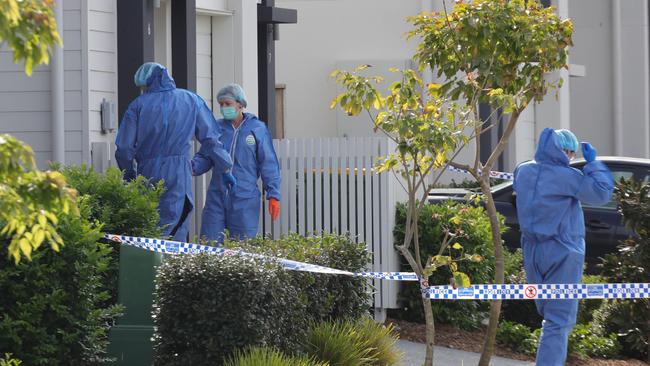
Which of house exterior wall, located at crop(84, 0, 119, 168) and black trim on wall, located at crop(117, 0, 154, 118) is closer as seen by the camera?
house exterior wall, located at crop(84, 0, 119, 168)

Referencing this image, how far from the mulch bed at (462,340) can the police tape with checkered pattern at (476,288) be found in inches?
34.2

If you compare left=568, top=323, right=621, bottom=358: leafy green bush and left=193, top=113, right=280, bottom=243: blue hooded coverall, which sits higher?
left=193, top=113, right=280, bottom=243: blue hooded coverall

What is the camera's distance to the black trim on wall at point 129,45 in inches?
445

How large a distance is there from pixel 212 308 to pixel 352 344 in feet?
4.85

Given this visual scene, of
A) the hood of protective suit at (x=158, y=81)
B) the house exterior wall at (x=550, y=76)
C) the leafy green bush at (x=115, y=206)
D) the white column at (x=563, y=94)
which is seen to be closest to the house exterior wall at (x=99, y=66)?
the hood of protective suit at (x=158, y=81)

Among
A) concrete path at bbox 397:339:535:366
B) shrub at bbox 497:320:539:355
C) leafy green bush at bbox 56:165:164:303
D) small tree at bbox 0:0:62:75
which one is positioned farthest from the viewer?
shrub at bbox 497:320:539:355

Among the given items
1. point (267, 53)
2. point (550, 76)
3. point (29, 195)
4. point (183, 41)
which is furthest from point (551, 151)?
point (550, 76)

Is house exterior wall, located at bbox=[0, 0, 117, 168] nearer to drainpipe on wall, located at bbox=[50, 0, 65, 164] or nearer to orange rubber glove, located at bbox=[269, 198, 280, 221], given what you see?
drainpipe on wall, located at bbox=[50, 0, 65, 164]

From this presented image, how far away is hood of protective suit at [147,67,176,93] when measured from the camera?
1059cm

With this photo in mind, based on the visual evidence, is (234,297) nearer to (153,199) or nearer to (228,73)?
(153,199)

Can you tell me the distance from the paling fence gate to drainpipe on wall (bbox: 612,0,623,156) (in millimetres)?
15182

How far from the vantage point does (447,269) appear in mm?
11867

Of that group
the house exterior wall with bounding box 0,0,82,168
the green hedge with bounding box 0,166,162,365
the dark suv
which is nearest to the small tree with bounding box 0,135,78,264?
the green hedge with bounding box 0,166,162,365

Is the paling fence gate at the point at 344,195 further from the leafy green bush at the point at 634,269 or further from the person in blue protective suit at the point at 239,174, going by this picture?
the leafy green bush at the point at 634,269
